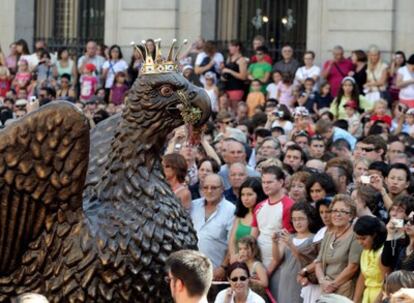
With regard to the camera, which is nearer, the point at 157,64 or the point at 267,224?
the point at 157,64

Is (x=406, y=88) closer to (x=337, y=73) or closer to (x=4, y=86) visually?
(x=337, y=73)

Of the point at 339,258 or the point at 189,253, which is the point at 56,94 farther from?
the point at 189,253

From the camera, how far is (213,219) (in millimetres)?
13984

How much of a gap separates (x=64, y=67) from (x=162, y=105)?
53.0 ft

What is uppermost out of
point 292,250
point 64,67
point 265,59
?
point 265,59

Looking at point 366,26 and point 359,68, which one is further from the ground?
point 366,26

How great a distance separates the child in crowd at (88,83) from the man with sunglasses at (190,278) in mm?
16585

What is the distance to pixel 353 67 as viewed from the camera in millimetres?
22781

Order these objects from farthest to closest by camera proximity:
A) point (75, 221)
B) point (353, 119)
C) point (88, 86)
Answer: point (88, 86) → point (353, 119) → point (75, 221)

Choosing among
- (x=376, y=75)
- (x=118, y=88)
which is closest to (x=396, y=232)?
(x=376, y=75)

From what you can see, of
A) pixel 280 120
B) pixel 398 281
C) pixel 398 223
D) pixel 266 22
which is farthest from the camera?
pixel 266 22

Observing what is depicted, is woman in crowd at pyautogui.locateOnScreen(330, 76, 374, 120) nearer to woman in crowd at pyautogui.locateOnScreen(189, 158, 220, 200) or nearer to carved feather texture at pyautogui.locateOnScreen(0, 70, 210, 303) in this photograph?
woman in crowd at pyautogui.locateOnScreen(189, 158, 220, 200)

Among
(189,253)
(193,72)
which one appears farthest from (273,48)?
(189,253)

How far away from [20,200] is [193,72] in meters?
13.5
